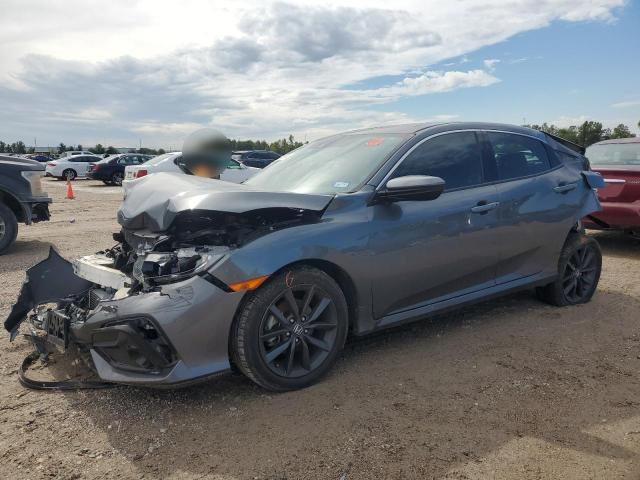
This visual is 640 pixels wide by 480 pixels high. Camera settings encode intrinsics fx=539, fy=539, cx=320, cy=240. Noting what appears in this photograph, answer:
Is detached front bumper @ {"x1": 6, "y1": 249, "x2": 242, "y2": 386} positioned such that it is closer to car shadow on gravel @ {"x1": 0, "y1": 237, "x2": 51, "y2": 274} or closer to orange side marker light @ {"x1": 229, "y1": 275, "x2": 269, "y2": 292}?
orange side marker light @ {"x1": 229, "y1": 275, "x2": 269, "y2": 292}

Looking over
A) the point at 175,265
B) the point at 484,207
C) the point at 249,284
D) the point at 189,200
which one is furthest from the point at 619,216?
the point at 175,265

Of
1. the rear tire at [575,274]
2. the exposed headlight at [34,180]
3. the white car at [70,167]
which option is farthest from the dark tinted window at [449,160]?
the white car at [70,167]

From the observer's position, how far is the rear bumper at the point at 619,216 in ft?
22.9

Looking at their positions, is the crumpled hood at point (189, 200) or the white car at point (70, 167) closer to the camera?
the crumpled hood at point (189, 200)

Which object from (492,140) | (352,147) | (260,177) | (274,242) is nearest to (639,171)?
(492,140)

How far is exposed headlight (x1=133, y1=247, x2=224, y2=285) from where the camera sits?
3.03m

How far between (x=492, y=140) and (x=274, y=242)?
2.29 metres

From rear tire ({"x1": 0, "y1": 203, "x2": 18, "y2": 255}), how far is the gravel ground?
14.2ft

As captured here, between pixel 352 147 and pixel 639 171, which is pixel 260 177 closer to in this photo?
pixel 352 147

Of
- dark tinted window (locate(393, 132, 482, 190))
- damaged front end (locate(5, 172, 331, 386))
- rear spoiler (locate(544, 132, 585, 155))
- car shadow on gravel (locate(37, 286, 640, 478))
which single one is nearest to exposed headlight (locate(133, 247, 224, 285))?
damaged front end (locate(5, 172, 331, 386))

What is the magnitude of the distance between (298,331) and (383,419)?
0.72m

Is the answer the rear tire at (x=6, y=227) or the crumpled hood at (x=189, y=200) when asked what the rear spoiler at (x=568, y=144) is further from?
the rear tire at (x=6, y=227)

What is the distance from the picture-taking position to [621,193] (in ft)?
23.5

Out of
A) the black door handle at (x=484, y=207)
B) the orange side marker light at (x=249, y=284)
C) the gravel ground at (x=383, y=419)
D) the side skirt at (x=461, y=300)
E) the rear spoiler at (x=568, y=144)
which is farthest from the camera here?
the rear spoiler at (x=568, y=144)
